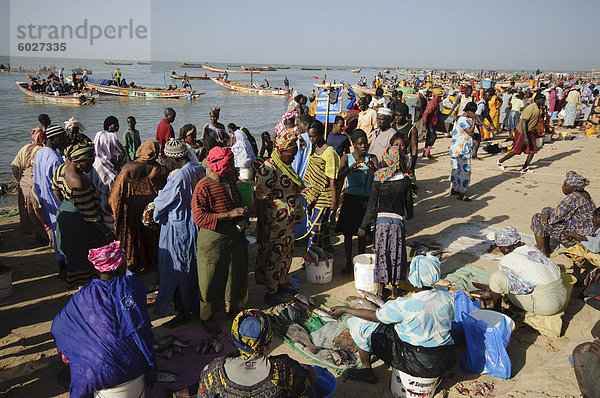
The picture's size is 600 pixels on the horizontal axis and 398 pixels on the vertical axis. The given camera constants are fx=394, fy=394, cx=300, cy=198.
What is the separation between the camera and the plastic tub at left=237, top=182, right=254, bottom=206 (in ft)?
13.5

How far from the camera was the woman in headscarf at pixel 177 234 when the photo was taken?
3.91 meters

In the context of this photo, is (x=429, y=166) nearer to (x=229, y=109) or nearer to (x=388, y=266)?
(x=388, y=266)

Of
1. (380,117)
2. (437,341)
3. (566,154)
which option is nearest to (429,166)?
(566,154)

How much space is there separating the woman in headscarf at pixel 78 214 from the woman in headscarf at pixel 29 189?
1991 millimetres

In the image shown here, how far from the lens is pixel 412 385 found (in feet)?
10.1

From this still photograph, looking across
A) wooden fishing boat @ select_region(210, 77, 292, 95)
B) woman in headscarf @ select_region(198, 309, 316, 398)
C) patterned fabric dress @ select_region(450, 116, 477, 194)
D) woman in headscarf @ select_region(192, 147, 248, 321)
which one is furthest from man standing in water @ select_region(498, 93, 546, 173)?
wooden fishing boat @ select_region(210, 77, 292, 95)

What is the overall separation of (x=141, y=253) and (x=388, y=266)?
320 cm

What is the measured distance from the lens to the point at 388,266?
15.0 ft

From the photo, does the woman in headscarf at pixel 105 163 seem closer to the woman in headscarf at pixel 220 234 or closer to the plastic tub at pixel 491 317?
the woman in headscarf at pixel 220 234

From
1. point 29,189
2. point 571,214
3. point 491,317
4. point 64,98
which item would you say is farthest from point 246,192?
point 64,98

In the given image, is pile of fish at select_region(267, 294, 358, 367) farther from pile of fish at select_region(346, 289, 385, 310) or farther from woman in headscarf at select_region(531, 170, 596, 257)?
woman in headscarf at select_region(531, 170, 596, 257)

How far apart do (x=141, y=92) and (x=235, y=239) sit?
33.9 metres

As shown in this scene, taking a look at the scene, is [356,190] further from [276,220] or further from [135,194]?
[135,194]

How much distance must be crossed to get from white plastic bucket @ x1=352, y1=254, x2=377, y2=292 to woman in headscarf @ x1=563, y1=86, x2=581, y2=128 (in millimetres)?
15655
